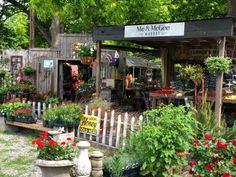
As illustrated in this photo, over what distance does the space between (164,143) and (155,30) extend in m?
5.02

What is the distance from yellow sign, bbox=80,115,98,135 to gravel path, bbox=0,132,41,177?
132 cm

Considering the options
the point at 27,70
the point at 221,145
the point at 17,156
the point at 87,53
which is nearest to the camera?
the point at 221,145

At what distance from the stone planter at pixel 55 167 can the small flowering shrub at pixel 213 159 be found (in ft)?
5.97

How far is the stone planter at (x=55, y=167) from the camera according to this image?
216 inches

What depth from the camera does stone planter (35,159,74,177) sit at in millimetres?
5492

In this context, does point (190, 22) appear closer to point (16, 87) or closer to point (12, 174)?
point (12, 174)

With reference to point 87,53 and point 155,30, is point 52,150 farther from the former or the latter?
point 87,53

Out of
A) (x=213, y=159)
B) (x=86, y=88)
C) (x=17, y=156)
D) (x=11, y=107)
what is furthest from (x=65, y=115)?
(x=86, y=88)

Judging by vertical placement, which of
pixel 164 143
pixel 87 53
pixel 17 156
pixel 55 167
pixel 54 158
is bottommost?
pixel 17 156

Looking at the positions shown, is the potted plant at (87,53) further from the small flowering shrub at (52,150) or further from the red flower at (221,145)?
the red flower at (221,145)

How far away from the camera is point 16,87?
15.2 metres

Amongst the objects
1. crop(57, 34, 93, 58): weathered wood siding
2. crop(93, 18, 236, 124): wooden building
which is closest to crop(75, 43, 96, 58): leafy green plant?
crop(93, 18, 236, 124): wooden building

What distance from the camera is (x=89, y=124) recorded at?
926cm

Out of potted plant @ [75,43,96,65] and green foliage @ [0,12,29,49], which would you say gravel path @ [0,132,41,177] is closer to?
potted plant @ [75,43,96,65]
